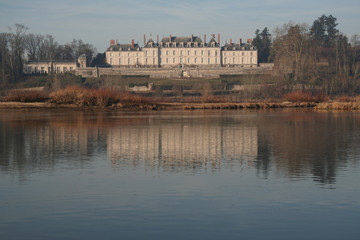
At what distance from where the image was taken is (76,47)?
4242 inches

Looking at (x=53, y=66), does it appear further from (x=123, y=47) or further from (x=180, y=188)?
(x=180, y=188)

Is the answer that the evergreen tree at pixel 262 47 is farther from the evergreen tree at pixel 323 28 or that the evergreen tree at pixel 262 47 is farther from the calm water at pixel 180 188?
the calm water at pixel 180 188

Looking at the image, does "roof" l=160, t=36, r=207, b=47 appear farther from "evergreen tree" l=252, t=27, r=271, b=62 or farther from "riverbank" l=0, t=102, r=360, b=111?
"riverbank" l=0, t=102, r=360, b=111

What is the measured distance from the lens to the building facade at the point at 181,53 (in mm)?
98250

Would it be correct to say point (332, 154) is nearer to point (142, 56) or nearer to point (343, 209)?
point (343, 209)

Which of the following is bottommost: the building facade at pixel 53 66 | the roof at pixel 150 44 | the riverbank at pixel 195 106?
the riverbank at pixel 195 106

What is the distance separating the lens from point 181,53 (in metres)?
99.4

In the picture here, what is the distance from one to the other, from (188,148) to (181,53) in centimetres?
8662

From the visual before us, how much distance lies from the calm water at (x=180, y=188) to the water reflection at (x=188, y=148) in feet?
0.10

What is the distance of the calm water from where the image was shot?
263 inches

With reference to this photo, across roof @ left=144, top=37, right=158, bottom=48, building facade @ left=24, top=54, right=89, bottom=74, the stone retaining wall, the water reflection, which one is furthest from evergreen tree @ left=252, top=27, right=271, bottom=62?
the water reflection

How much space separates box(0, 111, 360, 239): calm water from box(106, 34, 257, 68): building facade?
83.5 metres

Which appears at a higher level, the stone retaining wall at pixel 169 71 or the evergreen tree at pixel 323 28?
the evergreen tree at pixel 323 28

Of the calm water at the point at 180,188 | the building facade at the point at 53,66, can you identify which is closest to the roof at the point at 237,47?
the building facade at the point at 53,66
